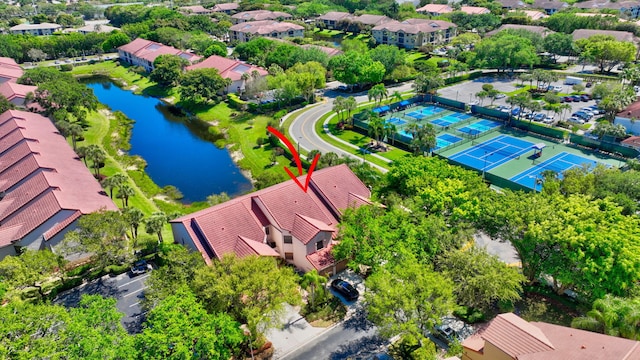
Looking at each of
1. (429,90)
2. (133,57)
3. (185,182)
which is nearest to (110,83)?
(133,57)

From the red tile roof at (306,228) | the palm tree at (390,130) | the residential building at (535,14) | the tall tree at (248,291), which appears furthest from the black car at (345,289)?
the residential building at (535,14)

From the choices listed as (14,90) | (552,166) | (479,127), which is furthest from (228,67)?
(552,166)

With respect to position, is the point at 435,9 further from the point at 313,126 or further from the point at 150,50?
the point at 313,126

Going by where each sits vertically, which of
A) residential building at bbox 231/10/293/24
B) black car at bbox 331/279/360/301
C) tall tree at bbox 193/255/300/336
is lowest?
black car at bbox 331/279/360/301

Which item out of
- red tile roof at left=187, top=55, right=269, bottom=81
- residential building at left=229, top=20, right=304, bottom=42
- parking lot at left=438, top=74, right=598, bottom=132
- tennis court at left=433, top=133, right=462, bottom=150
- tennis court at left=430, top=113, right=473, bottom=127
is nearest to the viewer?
tennis court at left=433, top=133, right=462, bottom=150

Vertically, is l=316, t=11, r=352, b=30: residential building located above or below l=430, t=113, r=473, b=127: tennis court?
above

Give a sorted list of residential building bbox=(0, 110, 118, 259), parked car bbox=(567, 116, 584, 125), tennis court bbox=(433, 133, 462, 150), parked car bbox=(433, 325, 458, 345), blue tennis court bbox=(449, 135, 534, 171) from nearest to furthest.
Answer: parked car bbox=(433, 325, 458, 345), residential building bbox=(0, 110, 118, 259), blue tennis court bbox=(449, 135, 534, 171), tennis court bbox=(433, 133, 462, 150), parked car bbox=(567, 116, 584, 125)

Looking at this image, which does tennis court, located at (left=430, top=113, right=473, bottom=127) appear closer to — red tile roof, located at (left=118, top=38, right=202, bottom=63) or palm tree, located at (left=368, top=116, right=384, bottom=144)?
palm tree, located at (left=368, top=116, right=384, bottom=144)

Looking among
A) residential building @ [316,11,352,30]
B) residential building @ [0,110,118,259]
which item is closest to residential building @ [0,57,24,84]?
residential building @ [0,110,118,259]
